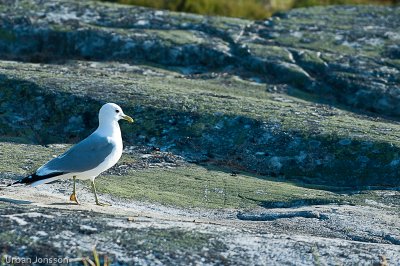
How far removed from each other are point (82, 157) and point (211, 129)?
10.7 ft

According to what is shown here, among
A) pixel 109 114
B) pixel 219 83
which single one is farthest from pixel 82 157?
pixel 219 83

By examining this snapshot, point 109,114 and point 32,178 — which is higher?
point 109,114

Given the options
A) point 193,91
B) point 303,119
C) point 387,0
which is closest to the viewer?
point 303,119

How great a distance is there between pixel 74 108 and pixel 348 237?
4835mm

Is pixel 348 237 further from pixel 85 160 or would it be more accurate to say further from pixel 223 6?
pixel 223 6

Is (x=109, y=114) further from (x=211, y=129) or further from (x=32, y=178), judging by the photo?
(x=211, y=129)

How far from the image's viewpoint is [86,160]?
768 cm

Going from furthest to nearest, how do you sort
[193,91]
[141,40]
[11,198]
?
[141,40] → [193,91] → [11,198]

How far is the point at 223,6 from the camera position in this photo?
22.4 m

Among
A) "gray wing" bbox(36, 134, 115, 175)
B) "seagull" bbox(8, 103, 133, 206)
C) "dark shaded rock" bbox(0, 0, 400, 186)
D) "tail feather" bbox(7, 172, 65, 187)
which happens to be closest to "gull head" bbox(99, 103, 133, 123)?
"seagull" bbox(8, 103, 133, 206)

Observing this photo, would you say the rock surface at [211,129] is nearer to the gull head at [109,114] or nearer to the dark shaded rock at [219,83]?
the dark shaded rock at [219,83]

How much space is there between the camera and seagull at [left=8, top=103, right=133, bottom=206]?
293 inches

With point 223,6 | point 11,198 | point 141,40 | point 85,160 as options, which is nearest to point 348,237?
point 85,160

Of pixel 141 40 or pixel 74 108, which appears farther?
pixel 141 40
